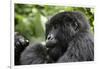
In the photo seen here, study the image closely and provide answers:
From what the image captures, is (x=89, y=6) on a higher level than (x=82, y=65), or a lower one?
higher

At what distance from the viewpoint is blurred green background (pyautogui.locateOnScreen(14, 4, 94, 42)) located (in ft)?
7.47

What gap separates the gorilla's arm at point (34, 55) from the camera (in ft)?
7.55

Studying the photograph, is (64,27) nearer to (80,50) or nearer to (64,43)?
(64,43)

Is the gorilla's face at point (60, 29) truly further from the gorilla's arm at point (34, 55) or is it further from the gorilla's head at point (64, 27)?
the gorilla's arm at point (34, 55)

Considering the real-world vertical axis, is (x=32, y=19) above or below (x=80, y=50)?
above

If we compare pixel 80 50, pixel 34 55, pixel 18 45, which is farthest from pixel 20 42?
pixel 80 50

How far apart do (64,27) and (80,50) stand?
0.36 meters

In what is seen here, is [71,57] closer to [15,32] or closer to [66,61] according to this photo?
[66,61]

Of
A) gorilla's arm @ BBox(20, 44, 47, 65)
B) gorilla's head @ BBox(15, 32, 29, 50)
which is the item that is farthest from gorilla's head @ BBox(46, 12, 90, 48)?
gorilla's head @ BBox(15, 32, 29, 50)

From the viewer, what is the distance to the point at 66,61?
2451 millimetres

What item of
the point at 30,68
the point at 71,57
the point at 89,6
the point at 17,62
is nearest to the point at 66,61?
the point at 71,57

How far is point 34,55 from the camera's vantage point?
2348 millimetres

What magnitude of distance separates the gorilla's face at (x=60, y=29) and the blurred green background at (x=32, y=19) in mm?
71

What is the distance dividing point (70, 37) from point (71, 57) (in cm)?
25
